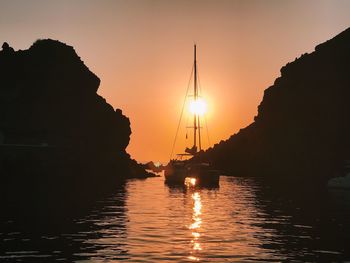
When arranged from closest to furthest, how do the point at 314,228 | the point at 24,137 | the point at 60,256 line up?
1. the point at 60,256
2. the point at 314,228
3. the point at 24,137

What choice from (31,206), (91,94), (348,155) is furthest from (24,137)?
(348,155)

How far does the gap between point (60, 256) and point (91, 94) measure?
126 meters

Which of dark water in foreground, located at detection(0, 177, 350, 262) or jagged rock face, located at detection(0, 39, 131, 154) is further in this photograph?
jagged rock face, located at detection(0, 39, 131, 154)

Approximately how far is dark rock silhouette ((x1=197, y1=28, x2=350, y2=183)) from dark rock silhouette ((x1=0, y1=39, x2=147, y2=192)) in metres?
50.8

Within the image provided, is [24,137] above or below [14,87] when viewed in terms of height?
below

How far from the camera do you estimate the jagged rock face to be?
121500 millimetres

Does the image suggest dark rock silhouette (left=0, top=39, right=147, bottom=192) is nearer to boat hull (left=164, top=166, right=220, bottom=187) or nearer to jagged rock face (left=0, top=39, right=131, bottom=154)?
jagged rock face (left=0, top=39, right=131, bottom=154)

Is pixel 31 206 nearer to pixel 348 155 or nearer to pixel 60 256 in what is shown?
pixel 60 256

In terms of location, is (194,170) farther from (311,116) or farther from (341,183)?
(311,116)

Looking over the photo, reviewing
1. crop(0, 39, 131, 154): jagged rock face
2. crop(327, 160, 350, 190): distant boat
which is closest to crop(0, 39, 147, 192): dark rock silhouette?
crop(0, 39, 131, 154): jagged rock face

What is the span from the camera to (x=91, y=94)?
145875 mm

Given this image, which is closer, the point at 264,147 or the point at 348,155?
the point at 348,155

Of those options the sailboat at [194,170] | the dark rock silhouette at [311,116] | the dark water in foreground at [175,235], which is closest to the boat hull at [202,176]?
the sailboat at [194,170]

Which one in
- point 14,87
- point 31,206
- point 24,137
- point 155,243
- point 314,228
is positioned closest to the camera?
point 155,243
